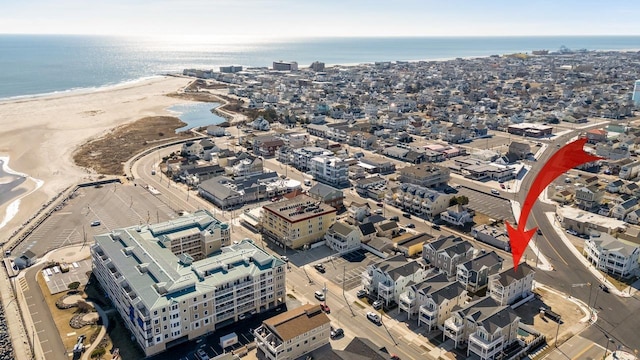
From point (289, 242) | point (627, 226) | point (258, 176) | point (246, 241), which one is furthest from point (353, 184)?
point (627, 226)

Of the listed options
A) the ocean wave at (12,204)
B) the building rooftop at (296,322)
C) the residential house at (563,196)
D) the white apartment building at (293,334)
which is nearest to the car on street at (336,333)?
the white apartment building at (293,334)

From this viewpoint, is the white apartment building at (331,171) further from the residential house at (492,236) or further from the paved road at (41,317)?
the paved road at (41,317)

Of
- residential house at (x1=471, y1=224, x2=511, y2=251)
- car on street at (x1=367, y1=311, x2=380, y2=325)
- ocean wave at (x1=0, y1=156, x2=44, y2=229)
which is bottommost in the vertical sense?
ocean wave at (x1=0, y1=156, x2=44, y2=229)

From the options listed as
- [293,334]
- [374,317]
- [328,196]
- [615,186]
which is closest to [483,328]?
[374,317]

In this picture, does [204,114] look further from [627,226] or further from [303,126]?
[627,226]

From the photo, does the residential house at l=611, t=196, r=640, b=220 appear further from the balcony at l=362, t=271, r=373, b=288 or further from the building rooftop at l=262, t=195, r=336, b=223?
the balcony at l=362, t=271, r=373, b=288

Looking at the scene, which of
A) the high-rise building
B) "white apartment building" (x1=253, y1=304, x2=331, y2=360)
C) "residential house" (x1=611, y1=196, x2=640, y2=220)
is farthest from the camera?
the high-rise building

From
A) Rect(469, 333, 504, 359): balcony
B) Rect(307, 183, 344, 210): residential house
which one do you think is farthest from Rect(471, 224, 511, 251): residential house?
Rect(469, 333, 504, 359): balcony
